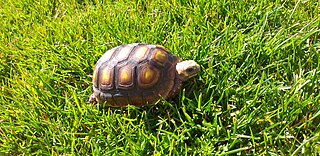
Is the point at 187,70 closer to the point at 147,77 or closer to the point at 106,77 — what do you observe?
the point at 147,77

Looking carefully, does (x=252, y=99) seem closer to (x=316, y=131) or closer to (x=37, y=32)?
(x=316, y=131)

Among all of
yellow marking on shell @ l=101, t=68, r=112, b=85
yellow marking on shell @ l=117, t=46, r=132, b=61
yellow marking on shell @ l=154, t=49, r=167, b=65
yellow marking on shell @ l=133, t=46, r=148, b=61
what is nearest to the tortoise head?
yellow marking on shell @ l=154, t=49, r=167, b=65

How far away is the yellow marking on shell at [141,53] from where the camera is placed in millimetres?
2184

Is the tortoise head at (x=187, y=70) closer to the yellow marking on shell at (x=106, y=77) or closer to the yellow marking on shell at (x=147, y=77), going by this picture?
the yellow marking on shell at (x=147, y=77)

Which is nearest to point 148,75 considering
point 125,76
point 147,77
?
point 147,77

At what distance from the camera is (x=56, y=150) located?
2.22 metres

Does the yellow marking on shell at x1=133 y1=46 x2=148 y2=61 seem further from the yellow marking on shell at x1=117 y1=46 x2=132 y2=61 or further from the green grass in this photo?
the green grass

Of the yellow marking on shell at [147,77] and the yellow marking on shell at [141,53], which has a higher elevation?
the yellow marking on shell at [141,53]

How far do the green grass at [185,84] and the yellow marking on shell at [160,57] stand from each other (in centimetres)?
24

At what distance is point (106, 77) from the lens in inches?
86.4

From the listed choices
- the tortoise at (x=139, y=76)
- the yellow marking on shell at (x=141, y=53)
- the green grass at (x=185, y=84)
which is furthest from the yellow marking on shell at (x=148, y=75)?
Answer: the green grass at (x=185, y=84)

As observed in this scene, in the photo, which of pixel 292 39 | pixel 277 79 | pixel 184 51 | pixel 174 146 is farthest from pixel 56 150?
pixel 292 39

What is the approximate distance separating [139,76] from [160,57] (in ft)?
0.63

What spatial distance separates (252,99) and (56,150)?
1278mm
